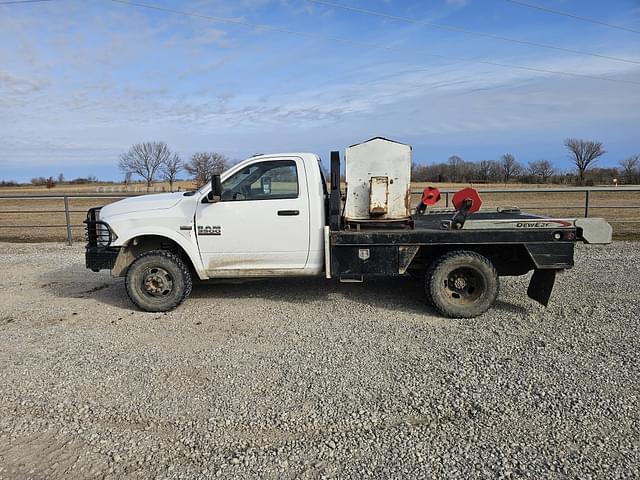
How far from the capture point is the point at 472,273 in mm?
5625

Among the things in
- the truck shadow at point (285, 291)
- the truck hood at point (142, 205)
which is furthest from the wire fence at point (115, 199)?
the truck hood at point (142, 205)

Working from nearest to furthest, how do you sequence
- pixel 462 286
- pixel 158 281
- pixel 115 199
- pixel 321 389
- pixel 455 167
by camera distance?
pixel 321 389, pixel 462 286, pixel 158 281, pixel 115 199, pixel 455 167

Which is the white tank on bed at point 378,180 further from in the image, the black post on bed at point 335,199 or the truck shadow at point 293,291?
the truck shadow at point 293,291

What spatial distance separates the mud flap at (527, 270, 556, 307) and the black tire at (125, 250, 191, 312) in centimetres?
436

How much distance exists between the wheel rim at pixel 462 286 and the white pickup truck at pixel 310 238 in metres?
0.01

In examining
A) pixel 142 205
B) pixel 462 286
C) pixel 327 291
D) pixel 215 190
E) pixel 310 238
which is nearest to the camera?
pixel 215 190

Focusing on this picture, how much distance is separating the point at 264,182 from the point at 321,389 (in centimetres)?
291

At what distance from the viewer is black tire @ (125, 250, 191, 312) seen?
5852 millimetres

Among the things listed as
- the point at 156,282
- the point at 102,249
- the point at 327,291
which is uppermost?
the point at 102,249

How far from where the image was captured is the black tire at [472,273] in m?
5.53

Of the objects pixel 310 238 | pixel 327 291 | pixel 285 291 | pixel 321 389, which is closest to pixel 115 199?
pixel 285 291

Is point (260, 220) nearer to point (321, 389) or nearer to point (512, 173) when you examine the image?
point (321, 389)

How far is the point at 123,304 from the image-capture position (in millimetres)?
6367

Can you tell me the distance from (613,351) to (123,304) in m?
5.84
